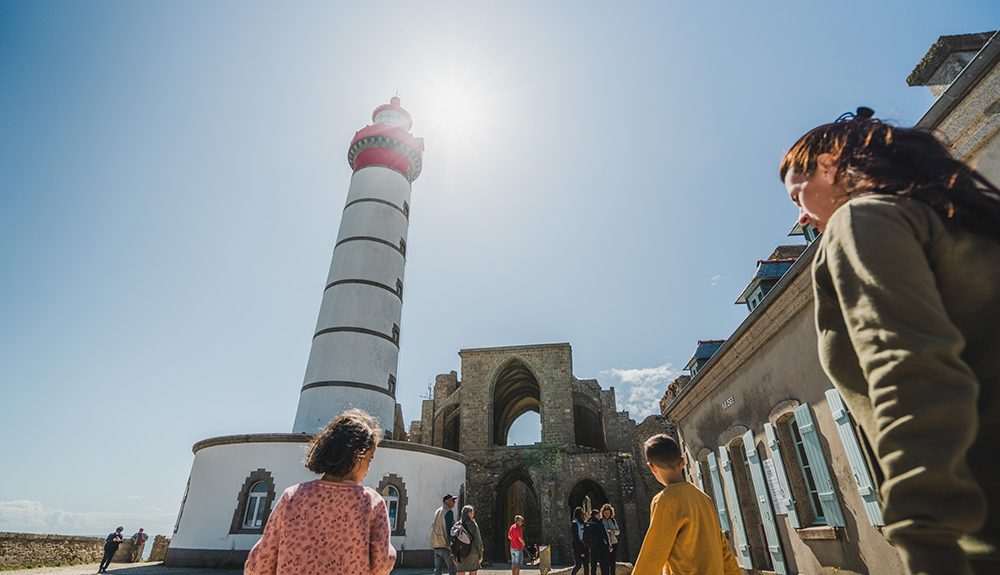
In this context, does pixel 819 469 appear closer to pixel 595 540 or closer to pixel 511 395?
pixel 595 540

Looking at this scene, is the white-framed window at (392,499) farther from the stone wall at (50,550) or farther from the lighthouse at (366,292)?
the stone wall at (50,550)

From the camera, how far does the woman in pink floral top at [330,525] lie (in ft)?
6.57

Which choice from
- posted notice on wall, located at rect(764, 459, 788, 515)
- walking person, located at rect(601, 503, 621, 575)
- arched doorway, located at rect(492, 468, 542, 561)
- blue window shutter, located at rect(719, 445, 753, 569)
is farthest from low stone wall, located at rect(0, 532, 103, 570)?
posted notice on wall, located at rect(764, 459, 788, 515)

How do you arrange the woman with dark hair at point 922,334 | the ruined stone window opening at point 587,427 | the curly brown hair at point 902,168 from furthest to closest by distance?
the ruined stone window opening at point 587,427, the curly brown hair at point 902,168, the woman with dark hair at point 922,334

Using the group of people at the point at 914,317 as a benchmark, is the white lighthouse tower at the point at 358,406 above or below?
above

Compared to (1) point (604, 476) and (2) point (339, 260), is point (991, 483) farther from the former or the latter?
(1) point (604, 476)

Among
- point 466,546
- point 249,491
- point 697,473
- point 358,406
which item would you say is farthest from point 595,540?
point 249,491

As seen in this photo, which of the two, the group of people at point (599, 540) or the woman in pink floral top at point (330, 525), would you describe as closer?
the woman in pink floral top at point (330, 525)

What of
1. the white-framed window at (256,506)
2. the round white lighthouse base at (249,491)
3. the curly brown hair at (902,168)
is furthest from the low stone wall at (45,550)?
the curly brown hair at (902,168)

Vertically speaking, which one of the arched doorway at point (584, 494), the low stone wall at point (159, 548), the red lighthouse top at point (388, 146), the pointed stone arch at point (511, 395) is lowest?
the low stone wall at point (159, 548)

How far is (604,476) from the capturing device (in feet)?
66.2

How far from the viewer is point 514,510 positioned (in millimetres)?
30281

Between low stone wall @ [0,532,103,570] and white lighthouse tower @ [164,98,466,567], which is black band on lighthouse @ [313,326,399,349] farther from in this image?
low stone wall @ [0,532,103,570]

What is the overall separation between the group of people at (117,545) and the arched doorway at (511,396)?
1465 centimetres
